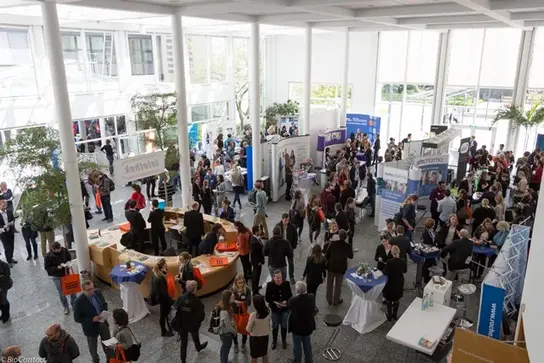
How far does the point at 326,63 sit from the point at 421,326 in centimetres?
1665

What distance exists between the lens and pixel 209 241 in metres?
7.34

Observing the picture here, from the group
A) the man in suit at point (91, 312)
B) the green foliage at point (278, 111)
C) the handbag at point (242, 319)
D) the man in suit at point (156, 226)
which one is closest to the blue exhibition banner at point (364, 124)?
the green foliage at point (278, 111)

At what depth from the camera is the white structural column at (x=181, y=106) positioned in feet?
31.4

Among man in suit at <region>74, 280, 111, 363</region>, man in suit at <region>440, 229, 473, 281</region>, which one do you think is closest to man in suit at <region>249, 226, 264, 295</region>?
man in suit at <region>74, 280, 111, 363</region>

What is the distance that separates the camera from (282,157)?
12.4 m

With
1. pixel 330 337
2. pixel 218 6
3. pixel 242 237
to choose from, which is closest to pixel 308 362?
pixel 330 337

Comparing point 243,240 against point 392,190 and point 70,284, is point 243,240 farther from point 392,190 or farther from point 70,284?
point 392,190

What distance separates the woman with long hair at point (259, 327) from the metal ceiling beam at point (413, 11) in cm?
769

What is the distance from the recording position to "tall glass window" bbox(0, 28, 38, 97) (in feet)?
41.0

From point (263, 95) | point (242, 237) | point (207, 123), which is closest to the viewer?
point (242, 237)

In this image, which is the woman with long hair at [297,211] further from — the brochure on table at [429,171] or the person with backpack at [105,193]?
the person with backpack at [105,193]

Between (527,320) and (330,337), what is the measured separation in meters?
3.34

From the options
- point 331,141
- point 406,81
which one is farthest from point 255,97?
point 406,81

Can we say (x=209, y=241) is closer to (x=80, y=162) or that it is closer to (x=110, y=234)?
(x=110, y=234)
